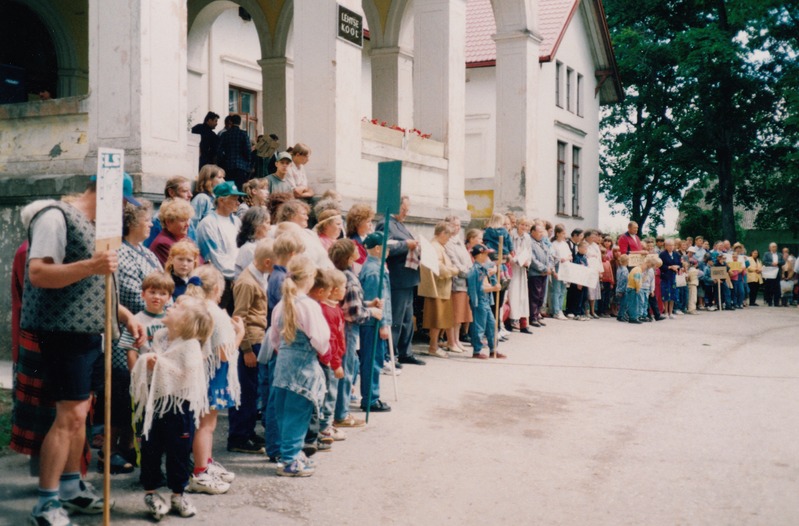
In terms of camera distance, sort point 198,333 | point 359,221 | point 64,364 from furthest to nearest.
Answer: point 359,221 → point 198,333 → point 64,364

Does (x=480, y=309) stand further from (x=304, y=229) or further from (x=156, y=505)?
(x=156, y=505)

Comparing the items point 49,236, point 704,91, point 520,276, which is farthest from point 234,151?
point 704,91

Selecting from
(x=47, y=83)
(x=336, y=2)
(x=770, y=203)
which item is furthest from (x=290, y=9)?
(x=770, y=203)

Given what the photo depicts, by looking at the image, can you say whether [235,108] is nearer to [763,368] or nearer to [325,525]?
[763,368]

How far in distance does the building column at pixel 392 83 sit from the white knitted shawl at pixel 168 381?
1383cm

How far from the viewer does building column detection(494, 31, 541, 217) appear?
682 inches

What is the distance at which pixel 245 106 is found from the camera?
2052 centimetres

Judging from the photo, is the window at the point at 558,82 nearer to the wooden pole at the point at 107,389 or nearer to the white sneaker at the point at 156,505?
the white sneaker at the point at 156,505

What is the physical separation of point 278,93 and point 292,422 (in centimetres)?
1351

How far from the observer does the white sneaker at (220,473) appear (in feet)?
18.2

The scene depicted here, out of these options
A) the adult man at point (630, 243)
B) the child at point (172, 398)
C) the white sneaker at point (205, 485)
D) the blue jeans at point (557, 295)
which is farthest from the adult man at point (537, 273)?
the child at point (172, 398)

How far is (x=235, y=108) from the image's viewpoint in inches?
793

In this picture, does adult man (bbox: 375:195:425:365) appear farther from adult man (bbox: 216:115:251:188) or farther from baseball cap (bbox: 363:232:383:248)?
adult man (bbox: 216:115:251:188)

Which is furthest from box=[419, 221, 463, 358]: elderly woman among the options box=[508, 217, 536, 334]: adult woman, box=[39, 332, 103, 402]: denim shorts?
box=[39, 332, 103, 402]: denim shorts
